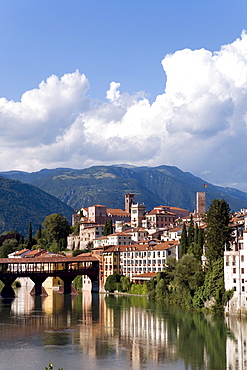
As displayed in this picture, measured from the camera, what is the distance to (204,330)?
169 feet

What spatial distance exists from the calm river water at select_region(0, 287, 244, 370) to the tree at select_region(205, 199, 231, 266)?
23.0 ft

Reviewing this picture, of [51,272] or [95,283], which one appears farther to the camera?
[95,283]

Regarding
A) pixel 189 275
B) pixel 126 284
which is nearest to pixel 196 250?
pixel 189 275

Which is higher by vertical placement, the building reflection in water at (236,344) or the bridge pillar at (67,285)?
the bridge pillar at (67,285)

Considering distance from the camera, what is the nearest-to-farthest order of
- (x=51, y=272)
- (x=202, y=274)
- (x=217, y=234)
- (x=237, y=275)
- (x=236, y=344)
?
(x=236, y=344) < (x=237, y=275) < (x=202, y=274) < (x=217, y=234) < (x=51, y=272)

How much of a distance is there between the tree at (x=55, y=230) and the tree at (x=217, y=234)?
73019 millimetres

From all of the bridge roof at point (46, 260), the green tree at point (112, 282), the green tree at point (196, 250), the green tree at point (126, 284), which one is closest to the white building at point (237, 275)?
the green tree at point (196, 250)

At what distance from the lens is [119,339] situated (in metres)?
47.8

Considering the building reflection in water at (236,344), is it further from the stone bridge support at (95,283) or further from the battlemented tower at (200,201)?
the battlemented tower at (200,201)

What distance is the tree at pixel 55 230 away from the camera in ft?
451

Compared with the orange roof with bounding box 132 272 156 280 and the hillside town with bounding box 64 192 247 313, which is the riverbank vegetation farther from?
the orange roof with bounding box 132 272 156 280

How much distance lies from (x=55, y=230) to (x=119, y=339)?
9156 centimetres

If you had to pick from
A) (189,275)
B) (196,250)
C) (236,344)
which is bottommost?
(236,344)

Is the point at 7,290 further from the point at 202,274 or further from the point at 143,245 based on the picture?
the point at 202,274
